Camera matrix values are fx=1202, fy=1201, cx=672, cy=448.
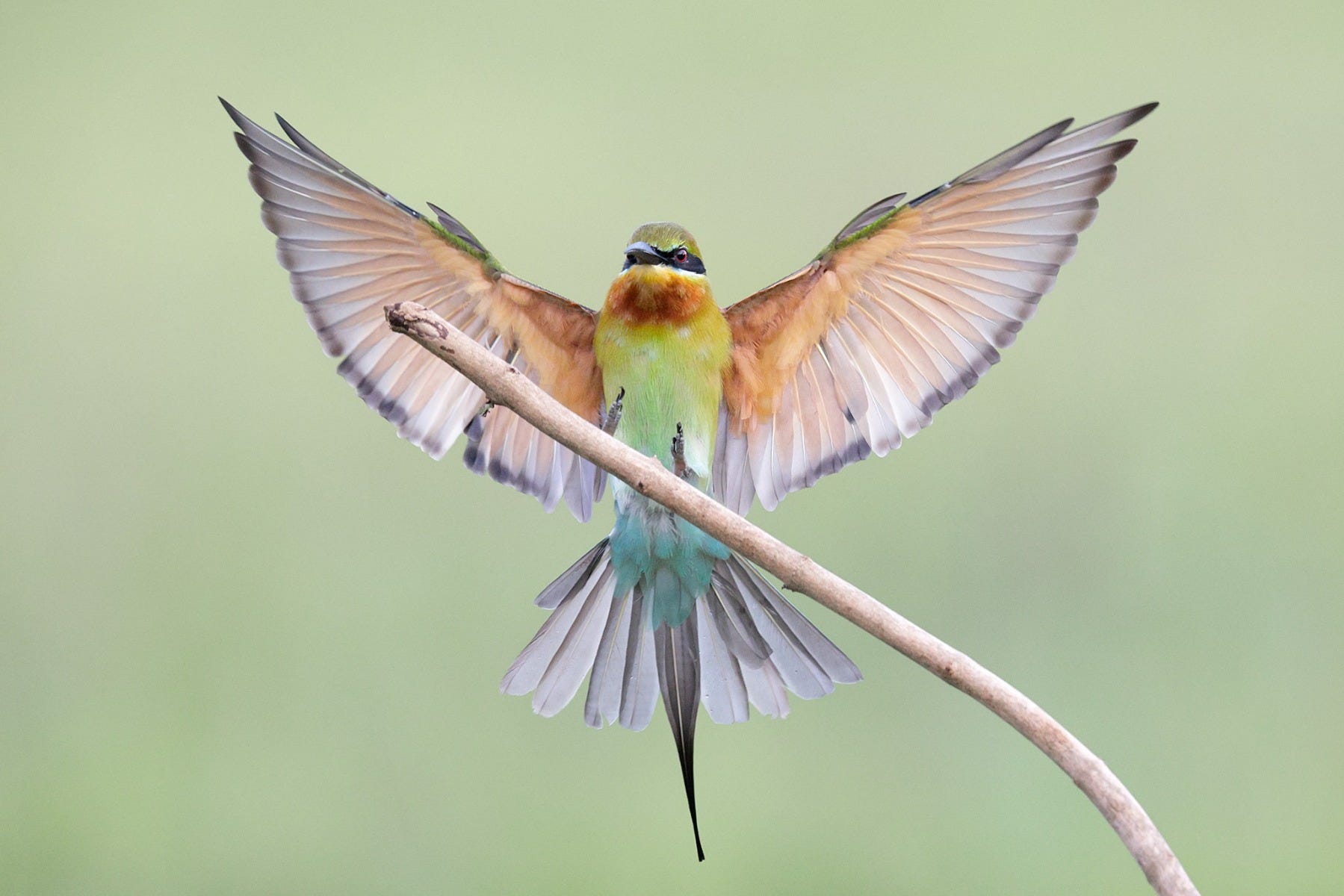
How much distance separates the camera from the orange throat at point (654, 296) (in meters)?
1.28

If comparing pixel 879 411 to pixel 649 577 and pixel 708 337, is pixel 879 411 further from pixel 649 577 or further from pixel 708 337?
pixel 649 577

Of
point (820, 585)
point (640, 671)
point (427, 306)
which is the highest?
point (427, 306)

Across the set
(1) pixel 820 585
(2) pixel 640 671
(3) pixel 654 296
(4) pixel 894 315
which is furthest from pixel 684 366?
(1) pixel 820 585

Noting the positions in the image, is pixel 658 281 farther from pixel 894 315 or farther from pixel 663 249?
pixel 894 315

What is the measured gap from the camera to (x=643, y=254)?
1.27 meters

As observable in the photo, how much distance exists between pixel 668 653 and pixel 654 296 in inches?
15.5

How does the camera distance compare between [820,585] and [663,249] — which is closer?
[820,585]

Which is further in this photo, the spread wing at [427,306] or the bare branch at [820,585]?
the spread wing at [427,306]

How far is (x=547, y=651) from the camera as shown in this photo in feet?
4.39

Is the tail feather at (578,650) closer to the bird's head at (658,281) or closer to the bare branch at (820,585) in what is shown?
the bird's head at (658,281)

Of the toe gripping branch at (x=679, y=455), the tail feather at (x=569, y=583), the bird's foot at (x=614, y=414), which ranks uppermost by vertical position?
the bird's foot at (x=614, y=414)

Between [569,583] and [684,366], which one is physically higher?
[684,366]

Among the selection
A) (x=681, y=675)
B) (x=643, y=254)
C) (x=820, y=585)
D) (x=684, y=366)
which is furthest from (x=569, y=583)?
(x=820, y=585)

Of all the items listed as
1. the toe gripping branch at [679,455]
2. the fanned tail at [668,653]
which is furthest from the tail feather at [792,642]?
the toe gripping branch at [679,455]
